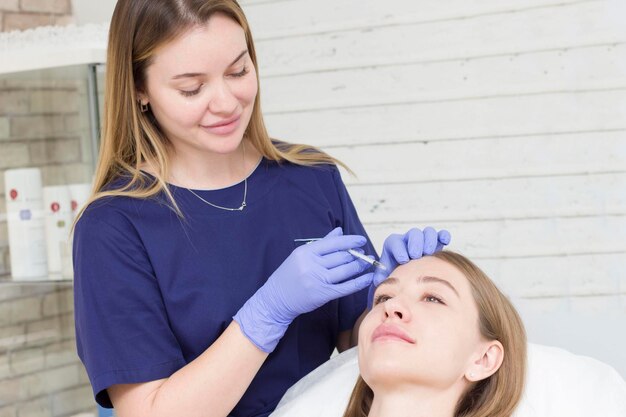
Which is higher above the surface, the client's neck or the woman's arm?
the woman's arm

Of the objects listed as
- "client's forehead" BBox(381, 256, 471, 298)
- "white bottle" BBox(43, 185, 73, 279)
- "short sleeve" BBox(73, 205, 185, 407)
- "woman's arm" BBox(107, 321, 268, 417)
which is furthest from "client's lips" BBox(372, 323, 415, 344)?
"white bottle" BBox(43, 185, 73, 279)

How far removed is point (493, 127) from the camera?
230 cm

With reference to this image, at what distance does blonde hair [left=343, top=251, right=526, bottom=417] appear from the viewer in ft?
4.75

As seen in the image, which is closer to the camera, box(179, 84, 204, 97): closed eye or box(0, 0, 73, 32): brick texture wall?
box(179, 84, 204, 97): closed eye

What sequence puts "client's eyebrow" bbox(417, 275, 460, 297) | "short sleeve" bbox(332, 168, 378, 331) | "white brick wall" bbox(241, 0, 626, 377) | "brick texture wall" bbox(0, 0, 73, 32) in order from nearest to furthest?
"client's eyebrow" bbox(417, 275, 460, 297) → "short sleeve" bbox(332, 168, 378, 331) → "white brick wall" bbox(241, 0, 626, 377) → "brick texture wall" bbox(0, 0, 73, 32)

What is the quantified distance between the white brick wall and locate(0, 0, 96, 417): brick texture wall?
67 centimetres

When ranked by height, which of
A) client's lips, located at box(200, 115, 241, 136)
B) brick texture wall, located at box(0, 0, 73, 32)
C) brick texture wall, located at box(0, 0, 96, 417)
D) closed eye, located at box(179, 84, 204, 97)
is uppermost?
brick texture wall, located at box(0, 0, 73, 32)

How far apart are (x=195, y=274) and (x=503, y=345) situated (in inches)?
22.6

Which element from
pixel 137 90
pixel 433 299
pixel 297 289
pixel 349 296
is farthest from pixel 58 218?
pixel 433 299

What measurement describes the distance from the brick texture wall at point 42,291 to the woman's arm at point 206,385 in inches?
38.7

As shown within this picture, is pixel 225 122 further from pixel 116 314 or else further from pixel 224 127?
pixel 116 314

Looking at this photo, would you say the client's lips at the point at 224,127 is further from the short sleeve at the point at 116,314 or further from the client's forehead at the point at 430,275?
the client's forehead at the point at 430,275

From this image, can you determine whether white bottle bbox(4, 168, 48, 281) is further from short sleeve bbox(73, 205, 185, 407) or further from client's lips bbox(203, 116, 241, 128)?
client's lips bbox(203, 116, 241, 128)

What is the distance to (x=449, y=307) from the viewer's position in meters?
1.44
